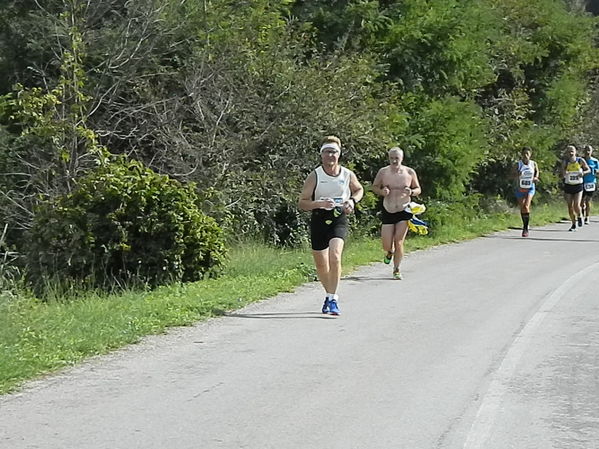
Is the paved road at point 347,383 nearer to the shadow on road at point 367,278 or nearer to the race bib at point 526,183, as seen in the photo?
the shadow on road at point 367,278

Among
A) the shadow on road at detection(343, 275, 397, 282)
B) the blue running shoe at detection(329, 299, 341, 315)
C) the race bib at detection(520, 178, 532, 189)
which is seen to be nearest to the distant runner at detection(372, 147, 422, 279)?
the shadow on road at detection(343, 275, 397, 282)

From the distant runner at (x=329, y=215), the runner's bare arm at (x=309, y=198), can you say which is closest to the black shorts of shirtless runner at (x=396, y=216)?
the distant runner at (x=329, y=215)

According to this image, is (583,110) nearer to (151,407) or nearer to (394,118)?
(394,118)

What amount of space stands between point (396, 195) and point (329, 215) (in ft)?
10.5

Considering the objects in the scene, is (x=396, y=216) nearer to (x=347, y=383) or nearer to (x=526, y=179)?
(x=347, y=383)

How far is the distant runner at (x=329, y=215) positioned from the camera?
10938mm

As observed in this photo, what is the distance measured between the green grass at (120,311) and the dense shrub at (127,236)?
65cm

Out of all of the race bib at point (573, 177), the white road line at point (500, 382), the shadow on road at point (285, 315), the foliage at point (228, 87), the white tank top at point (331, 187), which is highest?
the foliage at point (228, 87)

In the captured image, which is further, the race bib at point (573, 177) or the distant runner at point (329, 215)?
the race bib at point (573, 177)

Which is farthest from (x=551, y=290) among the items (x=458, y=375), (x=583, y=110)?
(x=583, y=110)

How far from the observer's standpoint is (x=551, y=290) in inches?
528

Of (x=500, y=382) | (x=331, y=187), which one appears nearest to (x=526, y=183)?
(x=331, y=187)

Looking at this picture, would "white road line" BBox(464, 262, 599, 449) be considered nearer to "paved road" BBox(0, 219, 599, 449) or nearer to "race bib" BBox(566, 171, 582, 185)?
"paved road" BBox(0, 219, 599, 449)

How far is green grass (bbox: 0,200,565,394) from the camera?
8.45 m
